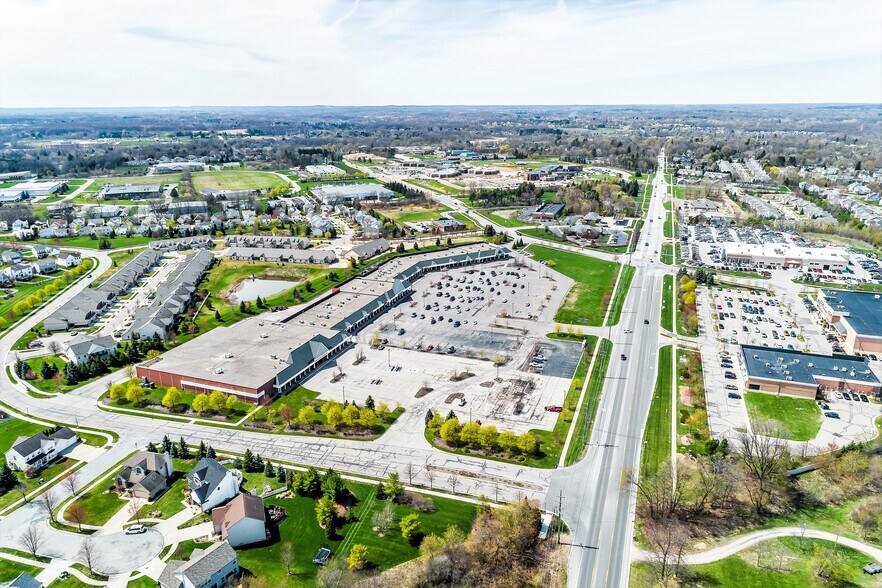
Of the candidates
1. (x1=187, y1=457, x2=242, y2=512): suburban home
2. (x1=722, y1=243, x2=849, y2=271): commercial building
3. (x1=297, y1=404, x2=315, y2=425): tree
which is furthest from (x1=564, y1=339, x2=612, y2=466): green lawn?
(x1=722, y1=243, x2=849, y2=271): commercial building

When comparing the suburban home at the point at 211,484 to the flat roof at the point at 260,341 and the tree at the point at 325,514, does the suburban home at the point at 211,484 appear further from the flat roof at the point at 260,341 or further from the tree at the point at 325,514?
the flat roof at the point at 260,341

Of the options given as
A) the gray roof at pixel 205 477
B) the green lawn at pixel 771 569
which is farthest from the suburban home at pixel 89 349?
the green lawn at pixel 771 569

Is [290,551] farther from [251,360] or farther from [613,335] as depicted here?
[613,335]

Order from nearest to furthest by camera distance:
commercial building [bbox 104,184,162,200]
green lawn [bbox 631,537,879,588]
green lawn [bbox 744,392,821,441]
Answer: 1. green lawn [bbox 631,537,879,588]
2. green lawn [bbox 744,392,821,441]
3. commercial building [bbox 104,184,162,200]

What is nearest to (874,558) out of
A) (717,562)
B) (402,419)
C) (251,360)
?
(717,562)

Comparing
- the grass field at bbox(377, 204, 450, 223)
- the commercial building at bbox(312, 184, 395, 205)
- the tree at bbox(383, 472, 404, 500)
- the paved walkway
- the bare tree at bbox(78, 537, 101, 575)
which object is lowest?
the paved walkway

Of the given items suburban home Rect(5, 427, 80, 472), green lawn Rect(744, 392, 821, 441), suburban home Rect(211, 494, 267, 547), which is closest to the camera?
suburban home Rect(211, 494, 267, 547)

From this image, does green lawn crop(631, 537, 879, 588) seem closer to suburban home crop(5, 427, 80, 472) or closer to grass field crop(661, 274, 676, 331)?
grass field crop(661, 274, 676, 331)

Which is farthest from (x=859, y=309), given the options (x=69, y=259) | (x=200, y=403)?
(x=69, y=259)

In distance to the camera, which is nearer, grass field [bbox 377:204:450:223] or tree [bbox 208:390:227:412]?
tree [bbox 208:390:227:412]
